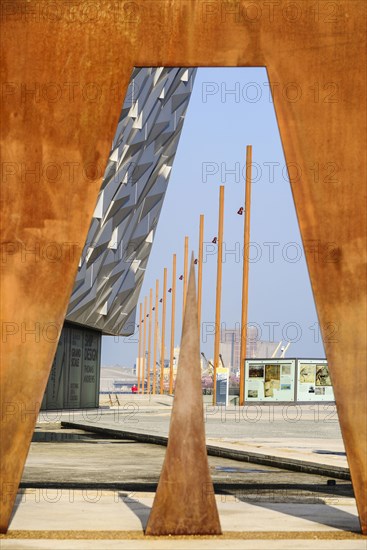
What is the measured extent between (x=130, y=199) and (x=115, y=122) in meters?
34.6

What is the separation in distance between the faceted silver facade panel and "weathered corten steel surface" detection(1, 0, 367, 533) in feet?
85.8

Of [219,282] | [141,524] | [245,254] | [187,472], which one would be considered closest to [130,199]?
[245,254]

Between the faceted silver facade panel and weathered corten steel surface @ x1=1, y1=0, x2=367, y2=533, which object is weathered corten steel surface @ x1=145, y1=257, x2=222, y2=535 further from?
the faceted silver facade panel

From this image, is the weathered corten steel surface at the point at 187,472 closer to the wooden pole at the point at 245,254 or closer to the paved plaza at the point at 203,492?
the paved plaza at the point at 203,492

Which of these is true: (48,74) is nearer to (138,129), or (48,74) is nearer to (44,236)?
(44,236)

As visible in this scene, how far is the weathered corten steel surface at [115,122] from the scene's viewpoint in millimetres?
8336

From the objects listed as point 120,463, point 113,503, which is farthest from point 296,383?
point 113,503

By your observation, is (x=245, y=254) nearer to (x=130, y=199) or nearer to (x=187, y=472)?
(x=130, y=199)

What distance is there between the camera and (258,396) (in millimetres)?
42906

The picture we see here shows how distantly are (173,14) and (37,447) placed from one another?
1217cm

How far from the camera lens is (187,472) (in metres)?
7.94

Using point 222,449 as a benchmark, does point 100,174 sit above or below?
above

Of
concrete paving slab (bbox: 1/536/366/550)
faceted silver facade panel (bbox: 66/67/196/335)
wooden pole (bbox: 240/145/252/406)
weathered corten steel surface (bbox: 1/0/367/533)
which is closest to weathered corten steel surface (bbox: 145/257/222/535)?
concrete paving slab (bbox: 1/536/366/550)

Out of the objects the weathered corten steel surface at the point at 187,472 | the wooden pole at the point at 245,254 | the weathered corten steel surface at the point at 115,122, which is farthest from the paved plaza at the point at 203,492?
the wooden pole at the point at 245,254
